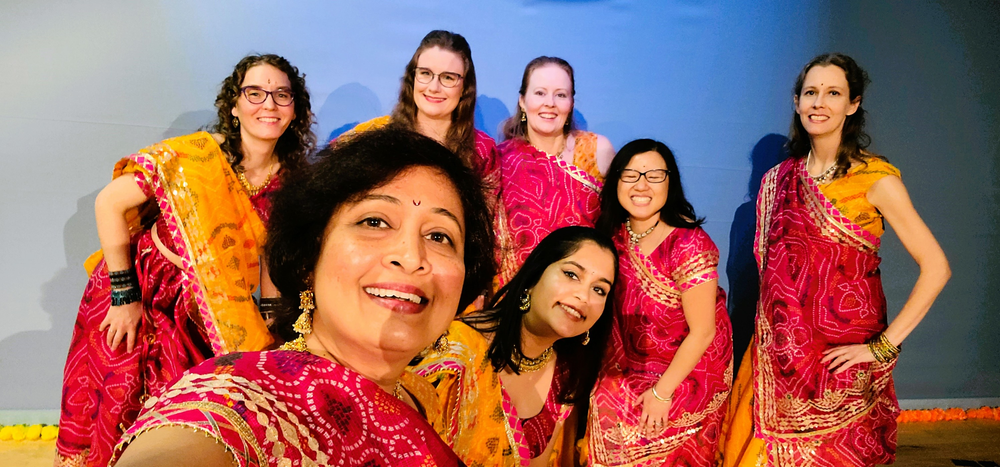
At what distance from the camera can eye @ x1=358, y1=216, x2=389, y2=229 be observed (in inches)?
35.4

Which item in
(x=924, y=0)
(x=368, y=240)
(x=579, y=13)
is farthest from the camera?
(x=924, y=0)

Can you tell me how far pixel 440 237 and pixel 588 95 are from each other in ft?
7.09

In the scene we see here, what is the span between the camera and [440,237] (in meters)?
0.94

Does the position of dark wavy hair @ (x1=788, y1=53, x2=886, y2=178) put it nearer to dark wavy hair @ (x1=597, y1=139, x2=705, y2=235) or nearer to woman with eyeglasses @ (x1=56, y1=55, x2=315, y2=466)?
dark wavy hair @ (x1=597, y1=139, x2=705, y2=235)

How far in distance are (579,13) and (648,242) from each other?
52.8 inches

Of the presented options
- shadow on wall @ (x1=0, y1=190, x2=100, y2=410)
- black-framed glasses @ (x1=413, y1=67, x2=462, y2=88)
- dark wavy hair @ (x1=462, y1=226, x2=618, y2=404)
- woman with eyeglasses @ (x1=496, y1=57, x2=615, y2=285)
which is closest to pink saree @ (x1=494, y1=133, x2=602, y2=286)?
woman with eyeglasses @ (x1=496, y1=57, x2=615, y2=285)

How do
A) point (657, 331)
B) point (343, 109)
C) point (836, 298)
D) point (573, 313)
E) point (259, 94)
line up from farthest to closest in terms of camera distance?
point (343, 109)
point (836, 298)
point (657, 331)
point (259, 94)
point (573, 313)

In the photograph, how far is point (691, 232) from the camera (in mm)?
2072

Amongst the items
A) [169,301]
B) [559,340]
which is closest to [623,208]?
[559,340]

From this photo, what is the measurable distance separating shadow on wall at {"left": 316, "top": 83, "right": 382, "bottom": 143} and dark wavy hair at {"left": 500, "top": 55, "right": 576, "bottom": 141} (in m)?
0.69

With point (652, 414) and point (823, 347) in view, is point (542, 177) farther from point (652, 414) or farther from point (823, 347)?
point (823, 347)

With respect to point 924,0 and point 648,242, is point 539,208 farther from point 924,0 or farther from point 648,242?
point 924,0

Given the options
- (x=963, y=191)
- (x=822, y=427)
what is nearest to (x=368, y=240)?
(x=822, y=427)

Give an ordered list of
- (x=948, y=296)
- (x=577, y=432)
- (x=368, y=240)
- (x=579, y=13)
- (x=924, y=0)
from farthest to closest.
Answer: (x=948, y=296) < (x=924, y=0) < (x=579, y=13) < (x=577, y=432) < (x=368, y=240)
